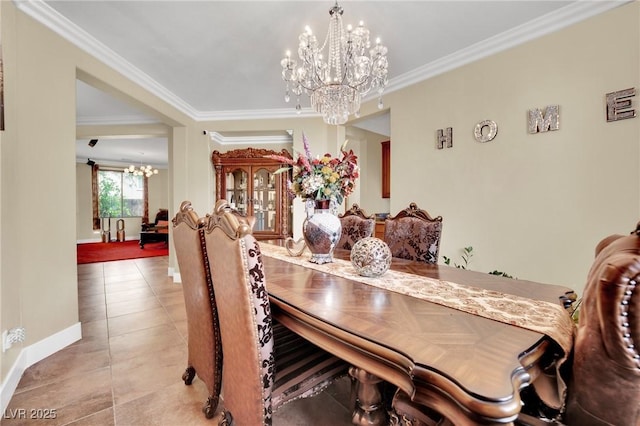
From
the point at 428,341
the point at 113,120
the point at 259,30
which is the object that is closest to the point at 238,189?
the point at 113,120

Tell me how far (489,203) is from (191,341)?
266 cm

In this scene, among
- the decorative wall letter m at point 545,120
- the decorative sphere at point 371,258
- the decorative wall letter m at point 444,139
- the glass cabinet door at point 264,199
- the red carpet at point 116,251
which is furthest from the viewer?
the red carpet at point 116,251

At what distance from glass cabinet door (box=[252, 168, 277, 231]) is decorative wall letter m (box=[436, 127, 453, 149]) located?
111 inches

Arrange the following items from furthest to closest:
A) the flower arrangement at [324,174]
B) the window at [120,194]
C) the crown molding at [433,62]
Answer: the window at [120,194] → the crown molding at [433,62] → the flower arrangement at [324,174]

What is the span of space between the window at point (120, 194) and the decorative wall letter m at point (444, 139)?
9359 millimetres

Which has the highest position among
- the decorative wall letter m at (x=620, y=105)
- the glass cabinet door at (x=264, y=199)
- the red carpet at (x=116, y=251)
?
the decorative wall letter m at (x=620, y=105)

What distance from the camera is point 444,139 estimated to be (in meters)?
2.85

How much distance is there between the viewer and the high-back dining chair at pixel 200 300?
1.31 m

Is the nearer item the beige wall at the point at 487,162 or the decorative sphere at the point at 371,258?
the decorative sphere at the point at 371,258

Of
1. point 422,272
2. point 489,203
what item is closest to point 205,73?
point 422,272

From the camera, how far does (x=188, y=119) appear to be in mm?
4098

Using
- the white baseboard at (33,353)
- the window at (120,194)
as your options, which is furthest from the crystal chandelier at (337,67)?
the window at (120,194)

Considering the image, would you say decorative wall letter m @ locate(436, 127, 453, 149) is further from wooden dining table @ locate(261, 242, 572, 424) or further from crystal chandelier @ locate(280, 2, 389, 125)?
wooden dining table @ locate(261, 242, 572, 424)

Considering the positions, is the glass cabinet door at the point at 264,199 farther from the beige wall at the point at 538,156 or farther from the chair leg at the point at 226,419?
the chair leg at the point at 226,419
